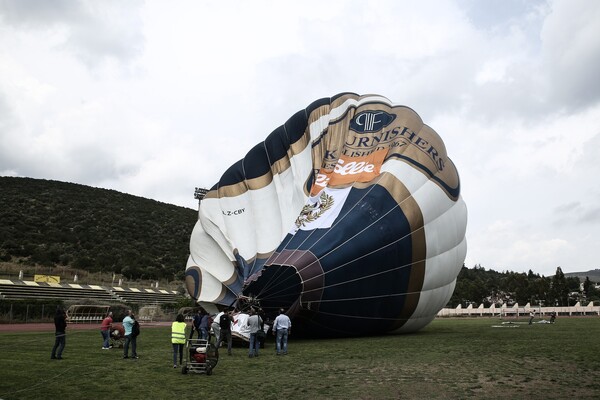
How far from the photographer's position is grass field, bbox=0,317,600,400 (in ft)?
23.2

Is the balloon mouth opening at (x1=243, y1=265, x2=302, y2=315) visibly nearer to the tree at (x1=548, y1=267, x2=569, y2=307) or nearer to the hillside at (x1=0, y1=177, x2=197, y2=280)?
the hillside at (x1=0, y1=177, x2=197, y2=280)

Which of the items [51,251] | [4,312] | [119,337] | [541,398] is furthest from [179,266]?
[541,398]

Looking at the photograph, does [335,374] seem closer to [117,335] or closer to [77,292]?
[117,335]

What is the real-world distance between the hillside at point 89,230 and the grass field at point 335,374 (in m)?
40.4

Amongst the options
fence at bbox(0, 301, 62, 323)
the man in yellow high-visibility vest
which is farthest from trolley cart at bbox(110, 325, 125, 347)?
fence at bbox(0, 301, 62, 323)

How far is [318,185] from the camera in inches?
611

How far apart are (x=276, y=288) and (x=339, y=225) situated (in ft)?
7.41

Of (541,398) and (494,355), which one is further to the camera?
(494,355)

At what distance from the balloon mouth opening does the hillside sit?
39893mm

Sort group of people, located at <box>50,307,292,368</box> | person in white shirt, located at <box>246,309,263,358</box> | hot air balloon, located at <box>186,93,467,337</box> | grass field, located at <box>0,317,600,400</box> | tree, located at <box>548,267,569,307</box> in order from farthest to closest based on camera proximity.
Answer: tree, located at <box>548,267,569,307</box> < hot air balloon, located at <box>186,93,467,337</box> < person in white shirt, located at <box>246,309,263,358</box> < group of people, located at <box>50,307,292,368</box> < grass field, located at <box>0,317,600,400</box>

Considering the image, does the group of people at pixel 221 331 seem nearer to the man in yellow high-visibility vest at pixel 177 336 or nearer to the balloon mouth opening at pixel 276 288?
the man in yellow high-visibility vest at pixel 177 336

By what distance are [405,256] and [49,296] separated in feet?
91.0

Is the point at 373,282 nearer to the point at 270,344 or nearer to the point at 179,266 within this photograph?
the point at 270,344

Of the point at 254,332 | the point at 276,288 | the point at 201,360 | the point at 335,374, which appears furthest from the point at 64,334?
the point at 335,374
